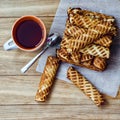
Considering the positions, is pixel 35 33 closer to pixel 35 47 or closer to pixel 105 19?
pixel 35 47

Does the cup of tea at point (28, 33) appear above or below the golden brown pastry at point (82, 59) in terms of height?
above

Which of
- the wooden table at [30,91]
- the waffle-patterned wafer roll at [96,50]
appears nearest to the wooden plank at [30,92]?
the wooden table at [30,91]

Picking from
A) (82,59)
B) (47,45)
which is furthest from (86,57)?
(47,45)

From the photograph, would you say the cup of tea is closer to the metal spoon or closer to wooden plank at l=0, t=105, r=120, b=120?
the metal spoon

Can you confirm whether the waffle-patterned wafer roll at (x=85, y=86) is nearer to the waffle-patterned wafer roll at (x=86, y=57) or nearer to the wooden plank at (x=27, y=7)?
the waffle-patterned wafer roll at (x=86, y=57)

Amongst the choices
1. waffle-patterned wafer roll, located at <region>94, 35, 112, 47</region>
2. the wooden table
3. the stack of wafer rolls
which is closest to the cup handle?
the wooden table

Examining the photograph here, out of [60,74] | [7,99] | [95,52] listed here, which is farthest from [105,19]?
[7,99]
